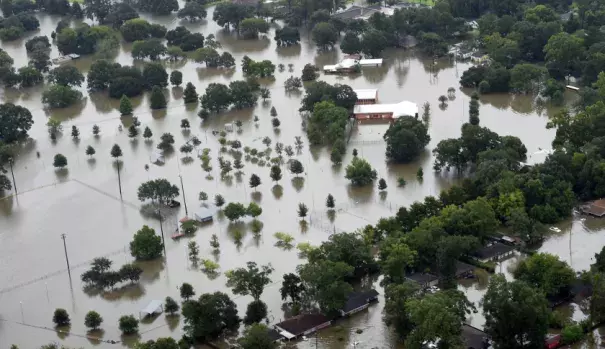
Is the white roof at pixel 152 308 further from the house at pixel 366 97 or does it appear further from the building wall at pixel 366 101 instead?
the building wall at pixel 366 101

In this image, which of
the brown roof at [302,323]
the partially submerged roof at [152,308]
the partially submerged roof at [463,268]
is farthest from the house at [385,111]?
the partially submerged roof at [152,308]

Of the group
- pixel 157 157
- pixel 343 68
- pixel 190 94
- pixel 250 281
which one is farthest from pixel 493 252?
pixel 343 68

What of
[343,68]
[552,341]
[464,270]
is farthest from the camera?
[343,68]

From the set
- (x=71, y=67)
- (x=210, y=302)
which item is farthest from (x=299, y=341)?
(x=71, y=67)

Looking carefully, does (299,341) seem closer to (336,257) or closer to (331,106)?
(336,257)

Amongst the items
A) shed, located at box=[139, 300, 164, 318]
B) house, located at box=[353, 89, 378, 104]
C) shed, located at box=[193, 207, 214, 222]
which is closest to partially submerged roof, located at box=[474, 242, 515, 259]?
shed, located at box=[193, 207, 214, 222]

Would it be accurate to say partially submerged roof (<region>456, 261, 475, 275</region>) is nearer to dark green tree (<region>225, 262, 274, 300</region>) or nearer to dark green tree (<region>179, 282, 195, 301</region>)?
dark green tree (<region>225, 262, 274, 300</region>)

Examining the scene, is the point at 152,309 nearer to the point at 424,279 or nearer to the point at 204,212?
the point at 204,212

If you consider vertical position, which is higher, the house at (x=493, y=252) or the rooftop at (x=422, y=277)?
the rooftop at (x=422, y=277)
